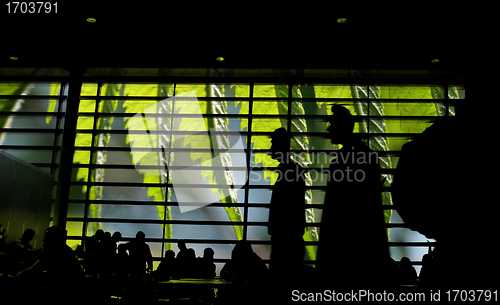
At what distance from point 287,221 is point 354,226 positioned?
2.03 feet

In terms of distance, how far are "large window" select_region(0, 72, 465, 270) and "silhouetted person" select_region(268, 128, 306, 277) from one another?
5732 mm

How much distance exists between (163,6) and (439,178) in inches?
233

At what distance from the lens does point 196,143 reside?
8.80 meters

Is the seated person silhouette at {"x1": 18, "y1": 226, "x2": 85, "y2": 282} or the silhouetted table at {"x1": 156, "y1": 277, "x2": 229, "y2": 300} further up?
the seated person silhouette at {"x1": 18, "y1": 226, "x2": 85, "y2": 282}

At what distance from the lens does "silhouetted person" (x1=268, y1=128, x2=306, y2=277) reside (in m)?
2.41

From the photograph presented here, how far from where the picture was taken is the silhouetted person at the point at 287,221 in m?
2.41

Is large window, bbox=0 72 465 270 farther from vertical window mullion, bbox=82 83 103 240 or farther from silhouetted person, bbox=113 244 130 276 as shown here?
silhouetted person, bbox=113 244 130 276

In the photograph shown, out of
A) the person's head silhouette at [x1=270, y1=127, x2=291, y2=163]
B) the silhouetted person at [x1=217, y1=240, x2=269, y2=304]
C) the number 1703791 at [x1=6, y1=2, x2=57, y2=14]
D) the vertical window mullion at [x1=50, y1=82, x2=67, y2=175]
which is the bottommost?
the silhouetted person at [x1=217, y1=240, x2=269, y2=304]

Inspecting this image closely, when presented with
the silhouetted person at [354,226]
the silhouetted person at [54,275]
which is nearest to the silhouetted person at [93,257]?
the silhouetted person at [54,275]

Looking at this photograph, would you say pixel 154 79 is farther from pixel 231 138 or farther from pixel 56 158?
pixel 56 158

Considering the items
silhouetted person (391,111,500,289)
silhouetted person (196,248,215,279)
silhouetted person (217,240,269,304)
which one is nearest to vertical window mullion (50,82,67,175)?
silhouetted person (196,248,215,279)

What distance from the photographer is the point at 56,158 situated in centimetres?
876

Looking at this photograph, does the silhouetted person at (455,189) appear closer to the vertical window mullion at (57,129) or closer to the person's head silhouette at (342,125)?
the person's head silhouette at (342,125)

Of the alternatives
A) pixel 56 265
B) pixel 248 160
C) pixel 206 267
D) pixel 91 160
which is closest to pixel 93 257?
pixel 206 267
